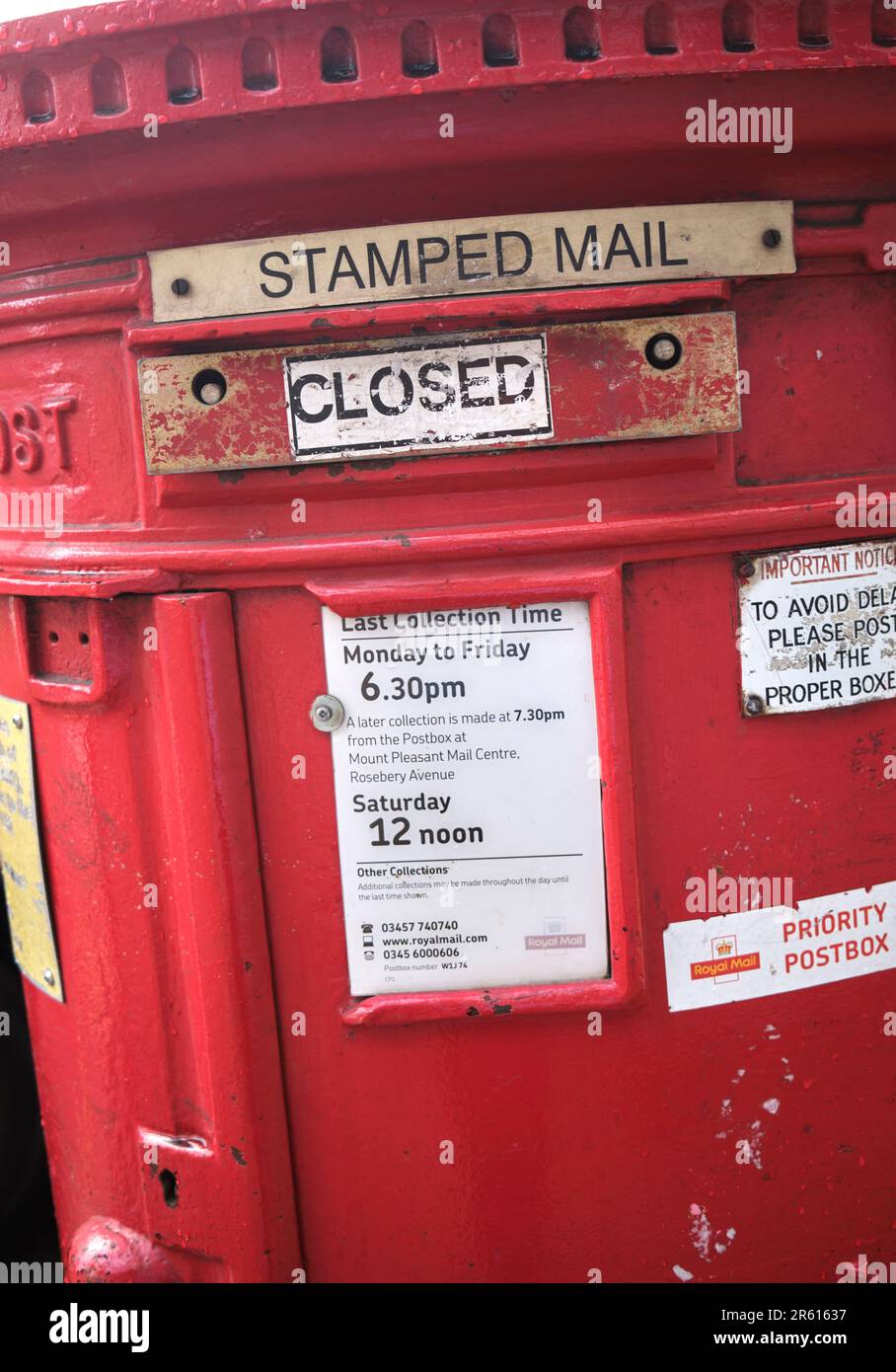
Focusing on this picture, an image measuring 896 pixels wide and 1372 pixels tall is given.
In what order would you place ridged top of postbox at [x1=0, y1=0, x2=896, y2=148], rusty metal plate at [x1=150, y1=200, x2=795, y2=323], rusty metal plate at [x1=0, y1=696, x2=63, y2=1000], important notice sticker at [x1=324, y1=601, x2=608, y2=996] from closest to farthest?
ridged top of postbox at [x1=0, y1=0, x2=896, y2=148] < rusty metal plate at [x1=150, y1=200, x2=795, y2=323] < important notice sticker at [x1=324, y1=601, x2=608, y2=996] < rusty metal plate at [x1=0, y1=696, x2=63, y2=1000]

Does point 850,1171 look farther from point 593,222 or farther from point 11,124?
point 11,124

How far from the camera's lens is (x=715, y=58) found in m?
1.32

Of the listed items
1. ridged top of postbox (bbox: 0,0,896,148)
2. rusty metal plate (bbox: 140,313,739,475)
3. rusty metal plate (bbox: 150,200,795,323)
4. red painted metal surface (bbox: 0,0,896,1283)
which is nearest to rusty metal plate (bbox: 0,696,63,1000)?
red painted metal surface (bbox: 0,0,896,1283)

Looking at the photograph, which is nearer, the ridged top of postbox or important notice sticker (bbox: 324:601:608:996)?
the ridged top of postbox

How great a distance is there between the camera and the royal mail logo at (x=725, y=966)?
1663mm

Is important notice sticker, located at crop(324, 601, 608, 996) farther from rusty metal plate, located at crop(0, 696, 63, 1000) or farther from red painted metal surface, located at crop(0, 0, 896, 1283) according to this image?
rusty metal plate, located at crop(0, 696, 63, 1000)

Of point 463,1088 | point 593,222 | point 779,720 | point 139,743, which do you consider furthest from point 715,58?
point 463,1088

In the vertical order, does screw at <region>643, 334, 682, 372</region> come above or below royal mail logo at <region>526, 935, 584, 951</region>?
above

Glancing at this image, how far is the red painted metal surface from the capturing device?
141cm

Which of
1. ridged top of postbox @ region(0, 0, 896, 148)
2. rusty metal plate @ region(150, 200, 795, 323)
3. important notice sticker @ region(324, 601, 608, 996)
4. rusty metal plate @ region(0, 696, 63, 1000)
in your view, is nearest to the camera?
ridged top of postbox @ region(0, 0, 896, 148)

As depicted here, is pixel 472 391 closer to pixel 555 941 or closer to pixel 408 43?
pixel 408 43

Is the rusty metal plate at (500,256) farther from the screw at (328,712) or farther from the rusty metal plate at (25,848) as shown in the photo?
the rusty metal plate at (25,848)

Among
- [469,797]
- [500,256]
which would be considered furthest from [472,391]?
[469,797]

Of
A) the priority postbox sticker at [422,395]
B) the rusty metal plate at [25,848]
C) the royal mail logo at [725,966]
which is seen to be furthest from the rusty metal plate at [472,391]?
the royal mail logo at [725,966]
